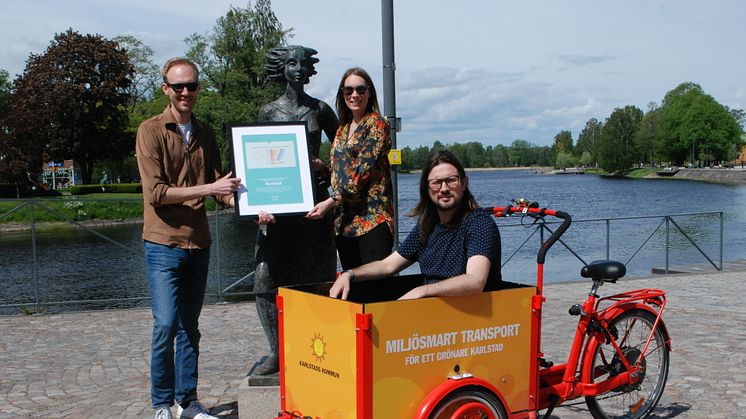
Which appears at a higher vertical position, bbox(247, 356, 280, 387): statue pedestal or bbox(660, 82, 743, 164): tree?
bbox(660, 82, 743, 164): tree

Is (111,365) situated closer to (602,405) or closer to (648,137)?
(602,405)

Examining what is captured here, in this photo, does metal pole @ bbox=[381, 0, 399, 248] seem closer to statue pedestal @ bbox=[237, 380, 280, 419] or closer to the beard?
statue pedestal @ bbox=[237, 380, 280, 419]

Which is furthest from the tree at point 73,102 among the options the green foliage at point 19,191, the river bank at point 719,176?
the river bank at point 719,176

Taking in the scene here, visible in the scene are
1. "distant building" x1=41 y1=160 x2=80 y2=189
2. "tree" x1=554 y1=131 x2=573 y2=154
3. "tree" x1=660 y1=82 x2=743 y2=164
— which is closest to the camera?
"distant building" x1=41 y1=160 x2=80 y2=189

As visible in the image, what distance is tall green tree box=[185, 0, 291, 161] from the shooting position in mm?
41594

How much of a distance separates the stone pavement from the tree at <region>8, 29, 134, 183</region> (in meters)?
40.9

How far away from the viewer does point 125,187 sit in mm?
45875

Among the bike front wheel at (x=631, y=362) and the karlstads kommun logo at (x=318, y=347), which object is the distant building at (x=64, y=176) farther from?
the karlstads kommun logo at (x=318, y=347)

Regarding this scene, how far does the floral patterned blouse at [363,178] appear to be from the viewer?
14.2 ft

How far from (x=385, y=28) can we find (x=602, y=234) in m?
9.06

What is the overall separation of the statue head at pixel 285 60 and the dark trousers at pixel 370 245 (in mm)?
1145

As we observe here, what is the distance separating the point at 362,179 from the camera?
4316mm

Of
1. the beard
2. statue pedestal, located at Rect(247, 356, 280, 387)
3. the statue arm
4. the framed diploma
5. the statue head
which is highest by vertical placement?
the statue head

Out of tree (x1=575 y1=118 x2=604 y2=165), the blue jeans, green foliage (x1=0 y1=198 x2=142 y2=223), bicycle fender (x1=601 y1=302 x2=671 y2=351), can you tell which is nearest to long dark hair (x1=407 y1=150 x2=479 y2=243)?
bicycle fender (x1=601 y1=302 x2=671 y2=351)
